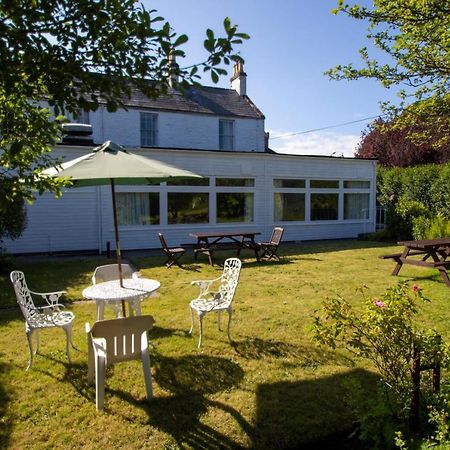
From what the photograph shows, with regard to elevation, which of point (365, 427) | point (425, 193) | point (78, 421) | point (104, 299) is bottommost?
point (78, 421)

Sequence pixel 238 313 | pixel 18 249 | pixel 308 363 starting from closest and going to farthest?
pixel 308 363, pixel 238 313, pixel 18 249

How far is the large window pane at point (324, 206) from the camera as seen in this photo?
17.1 metres

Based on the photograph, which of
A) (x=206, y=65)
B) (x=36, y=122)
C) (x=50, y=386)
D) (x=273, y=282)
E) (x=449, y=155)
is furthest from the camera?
(x=449, y=155)

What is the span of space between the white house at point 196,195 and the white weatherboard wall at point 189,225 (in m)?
0.03

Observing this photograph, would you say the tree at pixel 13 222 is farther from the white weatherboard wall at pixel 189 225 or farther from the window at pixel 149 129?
the window at pixel 149 129

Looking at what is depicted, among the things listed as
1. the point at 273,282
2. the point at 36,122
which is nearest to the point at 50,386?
the point at 36,122

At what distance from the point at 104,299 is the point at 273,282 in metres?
4.86

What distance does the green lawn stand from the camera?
10.4ft

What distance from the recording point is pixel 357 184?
18.0 m

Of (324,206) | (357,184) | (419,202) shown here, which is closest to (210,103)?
(324,206)

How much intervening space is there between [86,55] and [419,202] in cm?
1745

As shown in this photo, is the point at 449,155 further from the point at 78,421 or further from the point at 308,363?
the point at 78,421

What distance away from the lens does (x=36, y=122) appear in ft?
8.18

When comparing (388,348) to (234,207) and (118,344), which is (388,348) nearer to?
(118,344)
